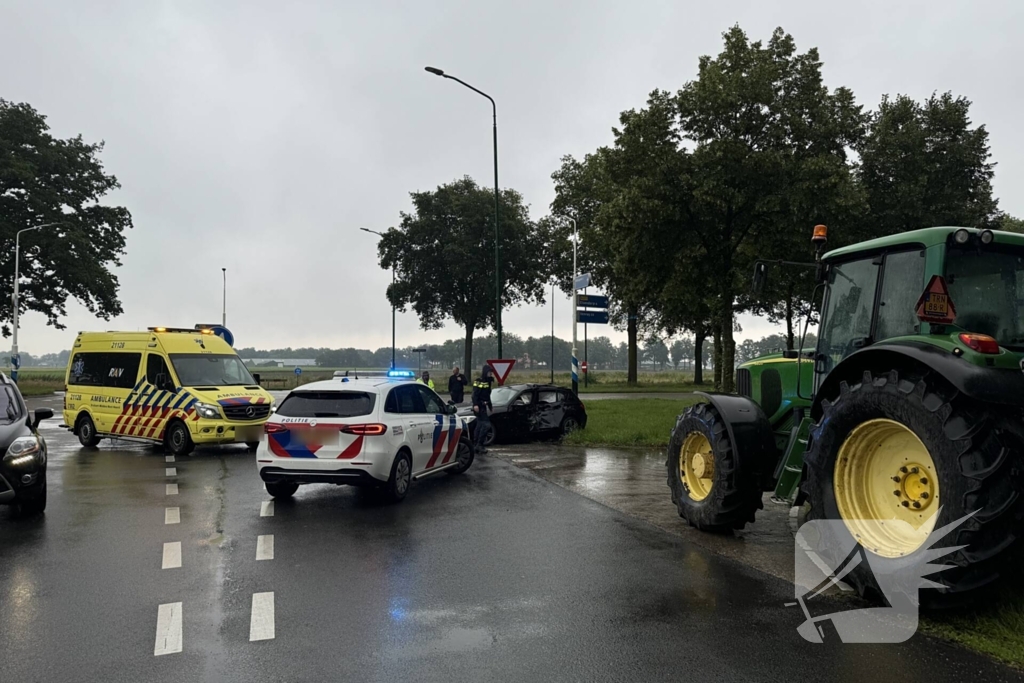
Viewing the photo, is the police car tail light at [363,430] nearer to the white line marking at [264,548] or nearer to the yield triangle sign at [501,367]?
the white line marking at [264,548]

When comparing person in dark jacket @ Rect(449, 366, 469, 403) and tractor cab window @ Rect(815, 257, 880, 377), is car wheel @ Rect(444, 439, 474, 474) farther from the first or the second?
person in dark jacket @ Rect(449, 366, 469, 403)

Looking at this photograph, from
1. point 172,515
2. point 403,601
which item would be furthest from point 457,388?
point 403,601

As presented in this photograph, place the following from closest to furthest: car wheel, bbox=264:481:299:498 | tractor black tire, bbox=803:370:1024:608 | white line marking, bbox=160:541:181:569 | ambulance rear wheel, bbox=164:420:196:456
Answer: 1. tractor black tire, bbox=803:370:1024:608
2. white line marking, bbox=160:541:181:569
3. car wheel, bbox=264:481:299:498
4. ambulance rear wheel, bbox=164:420:196:456

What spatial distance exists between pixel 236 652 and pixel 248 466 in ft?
29.3

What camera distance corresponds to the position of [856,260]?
6.38 m

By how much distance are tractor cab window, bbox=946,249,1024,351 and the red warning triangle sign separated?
1.19 ft

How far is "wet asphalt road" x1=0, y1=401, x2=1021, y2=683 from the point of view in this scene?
417 centimetres

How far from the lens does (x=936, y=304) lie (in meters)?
4.97

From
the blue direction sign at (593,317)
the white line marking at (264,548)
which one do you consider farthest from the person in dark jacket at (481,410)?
the white line marking at (264,548)

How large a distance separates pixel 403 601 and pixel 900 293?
4.43 m

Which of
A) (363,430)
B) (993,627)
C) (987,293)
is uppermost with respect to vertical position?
(987,293)

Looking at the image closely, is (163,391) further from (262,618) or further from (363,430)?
(262,618)

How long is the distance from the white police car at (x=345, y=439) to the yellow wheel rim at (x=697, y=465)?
3545 mm

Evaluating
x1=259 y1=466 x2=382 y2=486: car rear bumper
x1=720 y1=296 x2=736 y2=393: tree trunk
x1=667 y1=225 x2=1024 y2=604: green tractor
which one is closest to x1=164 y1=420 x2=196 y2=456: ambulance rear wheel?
x1=259 y1=466 x2=382 y2=486: car rear bumper
